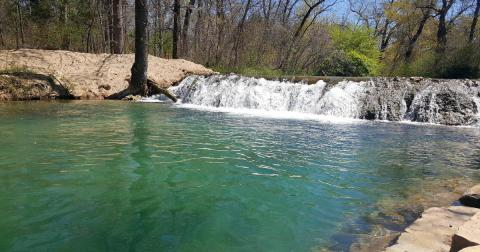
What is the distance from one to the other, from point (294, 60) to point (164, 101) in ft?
38.0

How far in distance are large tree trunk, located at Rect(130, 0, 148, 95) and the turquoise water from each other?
711 cm

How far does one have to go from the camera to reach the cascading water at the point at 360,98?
12.5 metres

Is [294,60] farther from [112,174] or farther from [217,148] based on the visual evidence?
[112,174]

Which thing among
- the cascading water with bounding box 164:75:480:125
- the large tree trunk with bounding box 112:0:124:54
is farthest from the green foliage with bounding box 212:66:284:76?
the cascading water with bounding box 164:75:480:125

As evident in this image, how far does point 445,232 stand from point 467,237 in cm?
89

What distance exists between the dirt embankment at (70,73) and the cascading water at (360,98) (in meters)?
2.72

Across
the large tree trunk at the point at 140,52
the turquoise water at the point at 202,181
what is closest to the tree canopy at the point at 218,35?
the large tree trunk at the point at 140,52

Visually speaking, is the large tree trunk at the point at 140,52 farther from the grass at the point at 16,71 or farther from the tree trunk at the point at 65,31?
the tree trunk at the point at 65,31

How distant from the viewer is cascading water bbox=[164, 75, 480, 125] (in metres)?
12.5

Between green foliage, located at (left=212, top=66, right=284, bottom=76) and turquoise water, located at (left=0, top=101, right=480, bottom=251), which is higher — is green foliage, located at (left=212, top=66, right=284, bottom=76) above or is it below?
above

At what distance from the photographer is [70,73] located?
16.6m

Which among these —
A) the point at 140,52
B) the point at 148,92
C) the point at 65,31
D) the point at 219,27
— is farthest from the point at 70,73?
the point at 219,27

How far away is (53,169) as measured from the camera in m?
5.34

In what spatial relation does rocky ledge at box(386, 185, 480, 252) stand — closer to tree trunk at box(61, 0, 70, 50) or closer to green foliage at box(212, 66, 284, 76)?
green foliage at box(212, 66, 284, 76)
